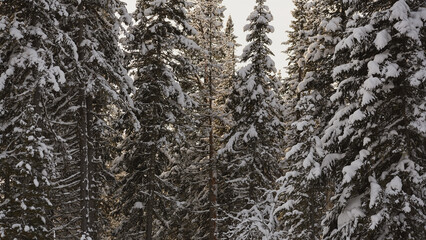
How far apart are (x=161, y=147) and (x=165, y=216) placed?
13.6 ft

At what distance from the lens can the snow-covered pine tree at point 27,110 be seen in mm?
12633

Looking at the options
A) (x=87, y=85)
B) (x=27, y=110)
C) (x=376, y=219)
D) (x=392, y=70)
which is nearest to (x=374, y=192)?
(x=376, y=219)

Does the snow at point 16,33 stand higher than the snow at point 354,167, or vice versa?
the snow at point 16,33

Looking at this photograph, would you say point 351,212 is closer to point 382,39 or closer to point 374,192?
point 374,192

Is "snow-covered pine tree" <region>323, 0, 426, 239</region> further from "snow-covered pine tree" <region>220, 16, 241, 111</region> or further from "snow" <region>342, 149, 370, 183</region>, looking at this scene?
"snow-covered pine tree" <region>220, 16, 241, 111</region>

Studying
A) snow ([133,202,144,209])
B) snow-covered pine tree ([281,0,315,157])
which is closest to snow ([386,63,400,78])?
snow ([133,202,144,209])

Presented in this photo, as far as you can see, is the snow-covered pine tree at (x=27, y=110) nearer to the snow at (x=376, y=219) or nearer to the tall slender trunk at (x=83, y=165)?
the tall slender trunk at (x=83, y=165)

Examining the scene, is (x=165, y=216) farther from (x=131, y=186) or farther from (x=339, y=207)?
(x=339, y=207)

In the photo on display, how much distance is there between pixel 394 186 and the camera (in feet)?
34.9

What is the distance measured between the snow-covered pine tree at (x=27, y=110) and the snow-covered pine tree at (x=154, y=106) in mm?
5772

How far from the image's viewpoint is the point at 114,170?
21.5 m

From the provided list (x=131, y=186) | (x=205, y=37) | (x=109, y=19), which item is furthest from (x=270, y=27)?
(x=131, y=186)

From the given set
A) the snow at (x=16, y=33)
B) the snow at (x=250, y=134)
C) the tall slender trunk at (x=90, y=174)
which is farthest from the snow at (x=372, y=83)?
the snow at (x=16, y=33)

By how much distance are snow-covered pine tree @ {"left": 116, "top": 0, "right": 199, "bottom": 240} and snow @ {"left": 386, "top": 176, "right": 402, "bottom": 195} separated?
11.1 meters
